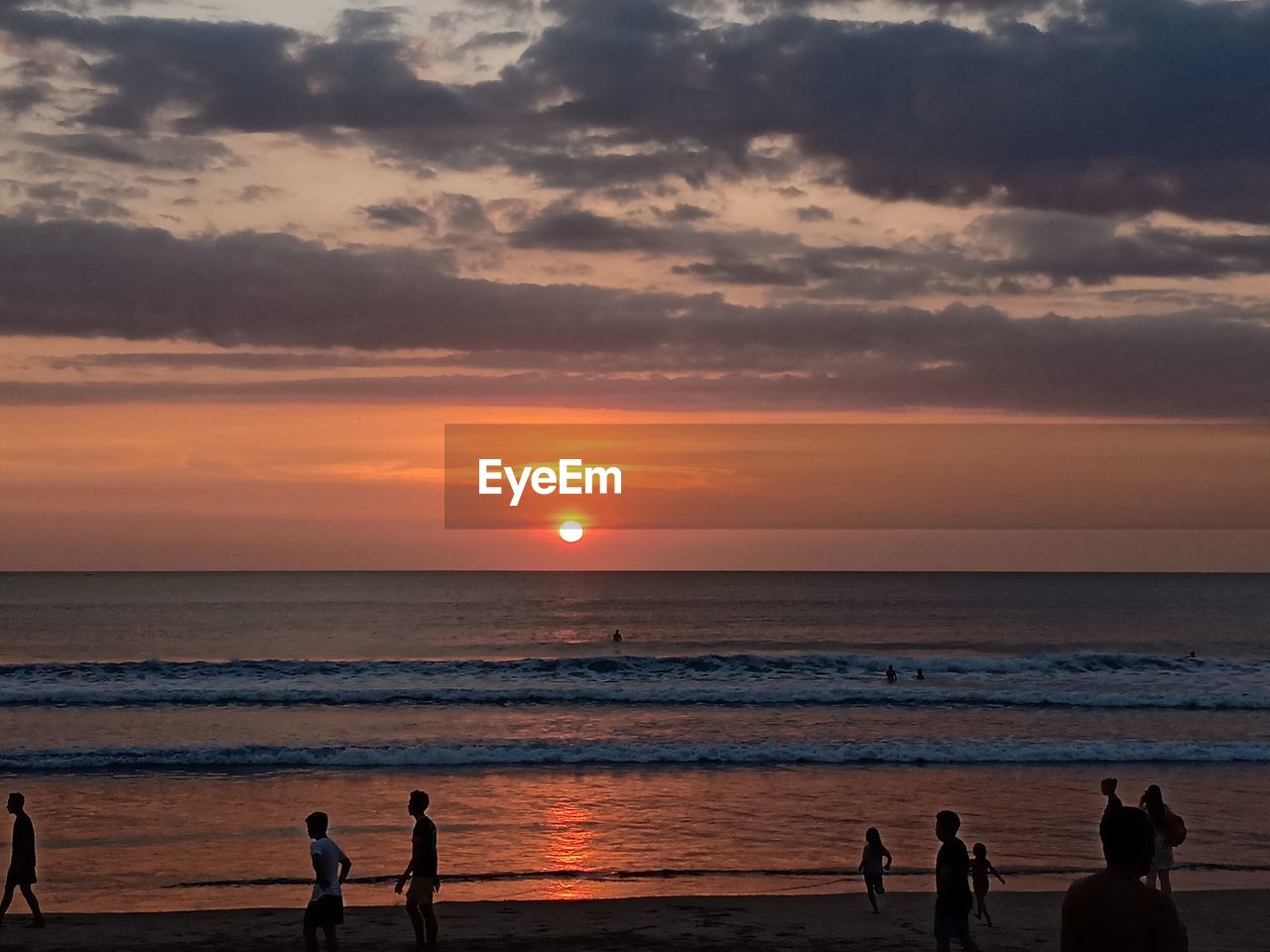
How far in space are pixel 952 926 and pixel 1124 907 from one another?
685 centimetres

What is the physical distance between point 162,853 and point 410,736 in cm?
1345

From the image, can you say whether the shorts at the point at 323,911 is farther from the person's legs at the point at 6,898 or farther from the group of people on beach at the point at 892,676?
the group of people on beach at the point at 892,676

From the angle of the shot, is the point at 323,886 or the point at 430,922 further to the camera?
the point at 430,922

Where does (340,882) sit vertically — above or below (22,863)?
above

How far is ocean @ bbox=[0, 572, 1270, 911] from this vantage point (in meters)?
17.8

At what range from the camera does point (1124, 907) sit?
4535 mm

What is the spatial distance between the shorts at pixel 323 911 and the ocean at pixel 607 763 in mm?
4569

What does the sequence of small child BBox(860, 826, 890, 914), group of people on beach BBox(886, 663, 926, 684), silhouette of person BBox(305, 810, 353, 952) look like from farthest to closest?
group of people on beach BBox(886, 663, 926, 684) < small child BBox(860, 826, 890, 914) < silhouette of person BBox(305, 810, 353, 952)

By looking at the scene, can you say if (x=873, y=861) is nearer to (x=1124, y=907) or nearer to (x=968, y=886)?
(x=968, y=886)

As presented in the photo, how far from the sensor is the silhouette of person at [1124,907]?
4.51m

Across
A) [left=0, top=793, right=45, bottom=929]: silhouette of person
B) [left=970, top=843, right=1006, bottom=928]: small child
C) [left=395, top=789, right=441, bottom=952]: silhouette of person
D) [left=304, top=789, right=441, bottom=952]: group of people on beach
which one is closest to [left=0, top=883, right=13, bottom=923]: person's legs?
[left=0, top=793, right=45, bottom=929]: silhouette of person

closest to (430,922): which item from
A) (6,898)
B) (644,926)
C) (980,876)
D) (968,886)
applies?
(644,926)

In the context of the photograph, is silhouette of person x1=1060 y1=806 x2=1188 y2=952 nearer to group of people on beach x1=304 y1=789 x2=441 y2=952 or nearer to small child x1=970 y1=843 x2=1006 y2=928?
group of people on beach x1=304 y1=789 x2=441 y2=952

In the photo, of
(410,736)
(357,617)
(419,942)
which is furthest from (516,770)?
(357,617)
